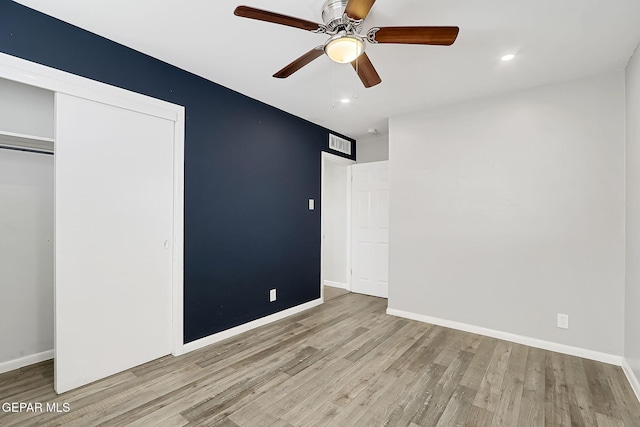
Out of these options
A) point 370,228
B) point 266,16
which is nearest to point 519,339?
point 370,228

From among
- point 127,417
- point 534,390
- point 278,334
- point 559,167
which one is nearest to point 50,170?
point 127,417

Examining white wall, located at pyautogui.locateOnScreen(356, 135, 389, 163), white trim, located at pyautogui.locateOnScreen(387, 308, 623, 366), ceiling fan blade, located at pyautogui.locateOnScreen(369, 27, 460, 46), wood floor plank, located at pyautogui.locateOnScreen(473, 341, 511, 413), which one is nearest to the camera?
ceiling fan blade, located at pyautogui.locateOnScreen(369, 27, 460, 46)

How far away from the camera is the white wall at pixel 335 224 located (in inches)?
201

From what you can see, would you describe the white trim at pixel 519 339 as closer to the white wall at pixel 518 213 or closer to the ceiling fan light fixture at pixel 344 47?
the white wall at pixel 518 213

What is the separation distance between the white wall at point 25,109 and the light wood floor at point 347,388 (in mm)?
1989

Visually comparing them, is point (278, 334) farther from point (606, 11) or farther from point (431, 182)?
point (606, 11)

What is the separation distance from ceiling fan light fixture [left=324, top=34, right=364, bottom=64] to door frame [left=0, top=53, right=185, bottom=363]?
1617 millimetres

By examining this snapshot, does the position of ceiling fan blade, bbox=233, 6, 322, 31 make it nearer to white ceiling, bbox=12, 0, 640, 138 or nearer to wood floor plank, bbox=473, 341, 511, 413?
white ceiling, bbox=12, 0, 640, 138

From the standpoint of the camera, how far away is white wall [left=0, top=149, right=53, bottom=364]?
2.39 m

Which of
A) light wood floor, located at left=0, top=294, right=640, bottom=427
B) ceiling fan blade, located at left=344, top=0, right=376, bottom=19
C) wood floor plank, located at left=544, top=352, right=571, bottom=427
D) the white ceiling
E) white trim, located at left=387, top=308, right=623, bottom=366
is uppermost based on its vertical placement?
the white ceiling

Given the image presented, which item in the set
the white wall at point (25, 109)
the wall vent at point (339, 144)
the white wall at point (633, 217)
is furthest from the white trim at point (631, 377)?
the white wall at point (25, 109)

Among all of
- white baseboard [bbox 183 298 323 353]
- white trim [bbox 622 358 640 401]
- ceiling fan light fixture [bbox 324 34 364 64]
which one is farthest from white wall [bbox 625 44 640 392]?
white baseboard [bbox 183 298 323 353]

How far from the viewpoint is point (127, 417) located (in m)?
1.85

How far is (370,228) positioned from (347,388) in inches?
113
